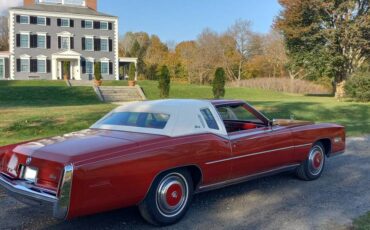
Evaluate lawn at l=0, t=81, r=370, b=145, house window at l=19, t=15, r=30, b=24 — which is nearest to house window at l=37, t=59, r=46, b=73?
house window at l=19, t=15, r=30, b=24

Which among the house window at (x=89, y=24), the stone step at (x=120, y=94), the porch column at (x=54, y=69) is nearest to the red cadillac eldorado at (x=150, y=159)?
the stone step at (x=120, y=94)

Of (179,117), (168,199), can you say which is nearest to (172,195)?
(168,199)

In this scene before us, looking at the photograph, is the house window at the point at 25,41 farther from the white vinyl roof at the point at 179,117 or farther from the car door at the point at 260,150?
the car door at the point at 260,150

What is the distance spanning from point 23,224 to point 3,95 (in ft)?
81.6

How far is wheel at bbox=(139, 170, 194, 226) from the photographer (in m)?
4.60

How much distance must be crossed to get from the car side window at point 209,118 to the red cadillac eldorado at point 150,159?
2 centimetres

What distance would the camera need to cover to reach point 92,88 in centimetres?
3278

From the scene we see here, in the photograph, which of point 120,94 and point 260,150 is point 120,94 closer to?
point 120,94

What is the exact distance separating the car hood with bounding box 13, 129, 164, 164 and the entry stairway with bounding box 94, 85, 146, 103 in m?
25.3

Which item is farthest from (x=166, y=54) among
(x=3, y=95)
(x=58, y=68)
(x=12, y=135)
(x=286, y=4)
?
(x=12, y=135)

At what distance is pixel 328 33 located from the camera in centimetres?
3453

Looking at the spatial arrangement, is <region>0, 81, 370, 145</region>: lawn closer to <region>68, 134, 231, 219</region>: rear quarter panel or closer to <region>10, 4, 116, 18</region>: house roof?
<region>68, 134, 231, 219</region>: rear quarter panel

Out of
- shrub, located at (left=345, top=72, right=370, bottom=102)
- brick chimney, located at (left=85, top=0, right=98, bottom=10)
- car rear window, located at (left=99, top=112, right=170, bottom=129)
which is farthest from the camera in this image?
brick chimney, located at (left=85, top=0, right=98, bottom=10)

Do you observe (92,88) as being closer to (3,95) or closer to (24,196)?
(3,95)
